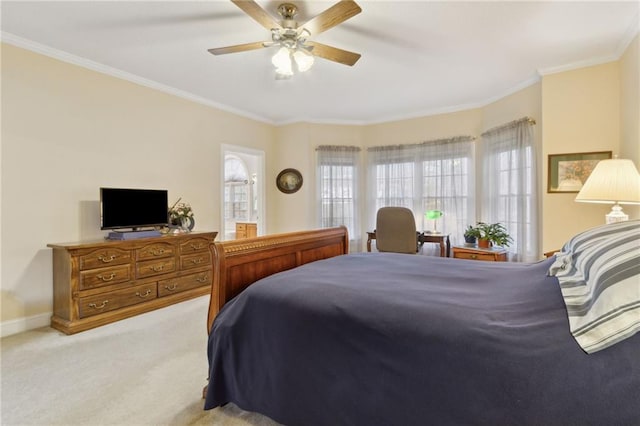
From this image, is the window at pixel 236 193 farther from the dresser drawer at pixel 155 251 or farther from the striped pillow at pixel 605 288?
the striped pillow at pixel 605 288

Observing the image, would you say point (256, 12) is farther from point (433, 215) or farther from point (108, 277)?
point (433, 215)

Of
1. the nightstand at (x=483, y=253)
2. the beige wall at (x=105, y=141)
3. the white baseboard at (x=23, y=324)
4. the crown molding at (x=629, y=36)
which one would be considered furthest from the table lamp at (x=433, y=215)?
the white baseboard at (x=23, y=324)

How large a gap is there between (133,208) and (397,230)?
3.32m

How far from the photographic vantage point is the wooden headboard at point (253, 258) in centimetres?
172

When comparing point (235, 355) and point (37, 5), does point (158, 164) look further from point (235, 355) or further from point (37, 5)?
point (235, 355)

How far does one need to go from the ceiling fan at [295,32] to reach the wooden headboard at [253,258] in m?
1.36

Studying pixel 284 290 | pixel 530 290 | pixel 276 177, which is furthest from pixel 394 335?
pixel 276 177

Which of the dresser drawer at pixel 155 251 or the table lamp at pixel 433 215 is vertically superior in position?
the table lamp at pixel 433 215

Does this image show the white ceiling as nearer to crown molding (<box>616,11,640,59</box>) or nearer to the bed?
crown molding (<box>616,11,640,59</box>)

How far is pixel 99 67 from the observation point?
337cm

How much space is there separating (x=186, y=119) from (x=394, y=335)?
4.14m

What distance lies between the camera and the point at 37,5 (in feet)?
7.75

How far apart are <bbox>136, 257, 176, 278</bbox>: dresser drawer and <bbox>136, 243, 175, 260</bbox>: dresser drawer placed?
6 cm

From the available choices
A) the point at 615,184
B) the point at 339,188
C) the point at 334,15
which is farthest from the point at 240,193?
the point at 615,184
